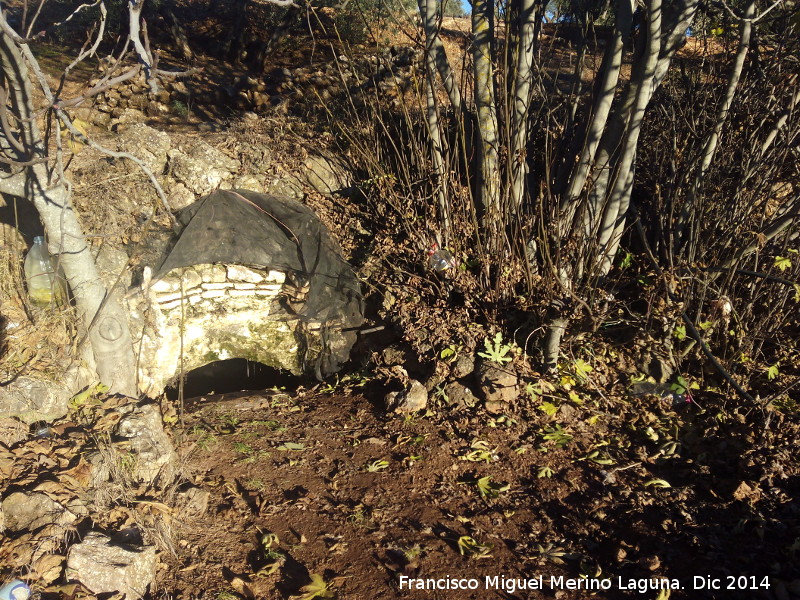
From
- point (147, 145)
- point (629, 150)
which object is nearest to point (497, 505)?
point (629, 150)

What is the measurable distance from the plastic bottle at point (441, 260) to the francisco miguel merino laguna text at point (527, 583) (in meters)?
2.36

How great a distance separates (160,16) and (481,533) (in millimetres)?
9300

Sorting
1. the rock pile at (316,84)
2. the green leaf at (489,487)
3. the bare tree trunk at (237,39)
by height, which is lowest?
the green leaf at (489,487)

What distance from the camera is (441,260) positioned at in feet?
14.3

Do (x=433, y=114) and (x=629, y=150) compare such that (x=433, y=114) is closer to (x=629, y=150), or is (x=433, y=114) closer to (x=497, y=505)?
(x=629, y=150)

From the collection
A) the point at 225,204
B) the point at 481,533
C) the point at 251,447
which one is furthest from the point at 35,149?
the point at 481,533

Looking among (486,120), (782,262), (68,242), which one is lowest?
(782,262)

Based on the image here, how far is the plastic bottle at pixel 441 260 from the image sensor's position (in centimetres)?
432

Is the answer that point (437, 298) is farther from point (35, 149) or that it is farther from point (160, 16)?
point (160, 16)

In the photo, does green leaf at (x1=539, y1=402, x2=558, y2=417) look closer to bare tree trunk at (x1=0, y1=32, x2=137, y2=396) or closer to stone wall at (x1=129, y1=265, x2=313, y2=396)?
stone wall at (x1=129, y1=265, x2=313, y2=396)

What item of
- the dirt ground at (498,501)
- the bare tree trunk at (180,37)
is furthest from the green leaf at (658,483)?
the bare tree trunk at (180,37)

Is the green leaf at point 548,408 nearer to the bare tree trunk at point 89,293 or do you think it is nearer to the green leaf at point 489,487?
the green leaf at point 489,487

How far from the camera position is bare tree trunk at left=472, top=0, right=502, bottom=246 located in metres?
3.85

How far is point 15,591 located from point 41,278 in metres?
2.46
